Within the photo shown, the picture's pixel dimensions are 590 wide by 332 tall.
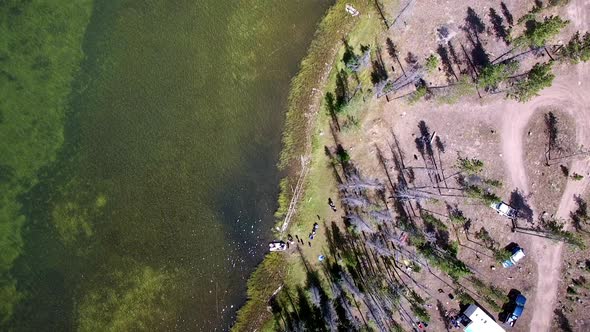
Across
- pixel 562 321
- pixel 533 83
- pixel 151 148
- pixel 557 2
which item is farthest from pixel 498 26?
pixel 151 148

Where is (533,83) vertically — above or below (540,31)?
→ below

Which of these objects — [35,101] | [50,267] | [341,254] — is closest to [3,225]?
[50,267]

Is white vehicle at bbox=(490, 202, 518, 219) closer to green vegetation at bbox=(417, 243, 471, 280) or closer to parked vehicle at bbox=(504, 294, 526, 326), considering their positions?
green vegetation at bbox=(417, 243, 471, 280)

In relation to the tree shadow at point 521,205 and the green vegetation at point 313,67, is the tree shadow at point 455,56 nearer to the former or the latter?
the green vegetation at point 313,67

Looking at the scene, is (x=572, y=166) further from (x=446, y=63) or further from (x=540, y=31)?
(x=446, y=63)

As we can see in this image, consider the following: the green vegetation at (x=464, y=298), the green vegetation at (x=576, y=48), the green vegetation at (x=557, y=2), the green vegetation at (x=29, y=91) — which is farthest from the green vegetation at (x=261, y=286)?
the green vegetation at (x=557, y=2)

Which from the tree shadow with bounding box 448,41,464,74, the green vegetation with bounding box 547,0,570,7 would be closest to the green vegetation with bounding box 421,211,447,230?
the tree shadow with bounding box 448,41,464,74
